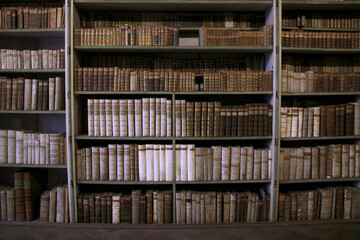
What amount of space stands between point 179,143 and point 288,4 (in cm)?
168

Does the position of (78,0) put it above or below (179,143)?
above

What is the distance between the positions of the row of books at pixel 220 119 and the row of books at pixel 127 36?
1.98 ft

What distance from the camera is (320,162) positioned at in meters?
2.74

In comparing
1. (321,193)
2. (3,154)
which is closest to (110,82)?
(3,154)

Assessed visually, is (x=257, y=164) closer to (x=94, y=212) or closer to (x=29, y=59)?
(x=94, y=212)

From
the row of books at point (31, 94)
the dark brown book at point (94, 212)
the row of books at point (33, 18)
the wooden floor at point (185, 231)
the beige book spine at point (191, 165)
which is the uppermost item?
the row of books at point (33, 18)

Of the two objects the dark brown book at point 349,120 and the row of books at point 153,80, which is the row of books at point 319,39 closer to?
the row of books at point 153,80

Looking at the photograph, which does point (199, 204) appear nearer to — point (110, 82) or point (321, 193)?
point (321, 193)

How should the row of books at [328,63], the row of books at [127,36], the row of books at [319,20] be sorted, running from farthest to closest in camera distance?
the row of books at [328,63] → the row of books at [319,20] → the row of books at [127,36]

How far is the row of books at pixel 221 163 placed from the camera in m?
2.66

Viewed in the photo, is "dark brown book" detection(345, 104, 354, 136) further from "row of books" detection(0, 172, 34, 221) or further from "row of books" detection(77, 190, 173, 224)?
"row of books" detection(0, 172, 34, 221)

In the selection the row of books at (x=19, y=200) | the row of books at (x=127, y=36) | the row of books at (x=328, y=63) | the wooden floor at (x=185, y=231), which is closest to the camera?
the wooden floor at (x=185, y=231)

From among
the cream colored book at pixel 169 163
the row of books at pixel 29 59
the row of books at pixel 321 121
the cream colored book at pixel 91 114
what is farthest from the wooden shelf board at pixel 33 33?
the row of books at pixel 321 121

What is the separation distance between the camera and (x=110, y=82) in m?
2.59
